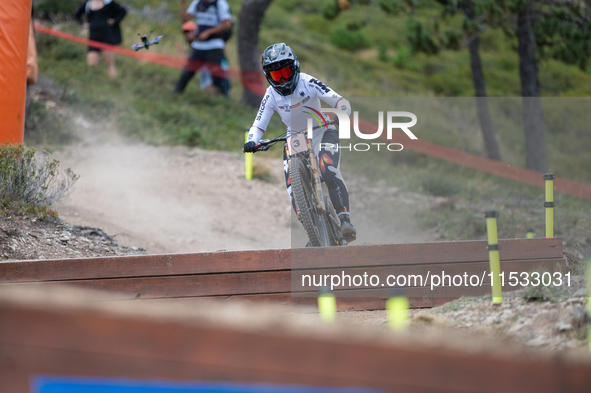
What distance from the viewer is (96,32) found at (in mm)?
13570

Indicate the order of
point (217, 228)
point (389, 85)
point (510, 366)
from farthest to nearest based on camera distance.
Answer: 1. point (389, 85)
2. point (217, 228)
3. point (510, 366)

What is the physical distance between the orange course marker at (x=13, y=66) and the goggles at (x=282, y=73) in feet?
10.7

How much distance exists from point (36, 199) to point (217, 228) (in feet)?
10.1

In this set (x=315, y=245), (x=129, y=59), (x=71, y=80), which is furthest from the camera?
(x=129, y=59)

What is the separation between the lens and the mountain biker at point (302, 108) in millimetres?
5246

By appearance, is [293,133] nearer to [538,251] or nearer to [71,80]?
[538,251]

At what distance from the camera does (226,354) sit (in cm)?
120

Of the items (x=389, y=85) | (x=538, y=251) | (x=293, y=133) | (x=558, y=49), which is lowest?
(x=538, y=251)

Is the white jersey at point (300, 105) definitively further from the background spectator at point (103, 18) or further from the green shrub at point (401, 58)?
the green shrub at point (401, 58)

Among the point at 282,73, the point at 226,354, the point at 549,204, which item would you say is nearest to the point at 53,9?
the point at 282,73

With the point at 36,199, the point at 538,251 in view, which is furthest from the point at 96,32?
the point at 538,251

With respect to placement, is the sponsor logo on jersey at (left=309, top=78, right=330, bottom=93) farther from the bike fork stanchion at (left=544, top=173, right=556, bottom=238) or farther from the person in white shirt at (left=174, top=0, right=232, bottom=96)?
the person in white shirt at (left=174, top=0, right=232, bottom=96)

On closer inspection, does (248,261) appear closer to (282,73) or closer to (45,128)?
(282,73)

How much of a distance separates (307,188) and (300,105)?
90 centimetres
